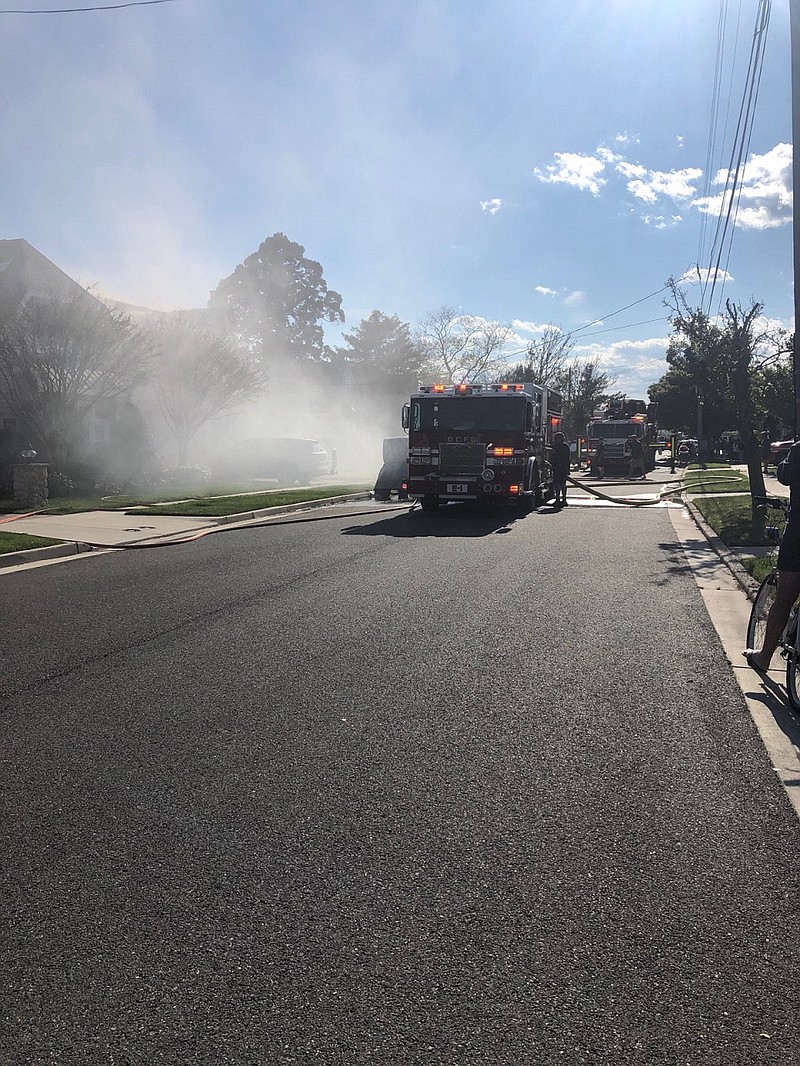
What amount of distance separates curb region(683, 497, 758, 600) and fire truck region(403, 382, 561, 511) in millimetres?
3674

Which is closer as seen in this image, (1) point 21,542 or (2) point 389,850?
(2) point 389,850

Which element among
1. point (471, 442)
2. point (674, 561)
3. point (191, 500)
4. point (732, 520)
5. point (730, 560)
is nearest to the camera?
point (730, 560)

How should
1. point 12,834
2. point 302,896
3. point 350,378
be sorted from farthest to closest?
point 350,378 < point 12,834 < point 302,896

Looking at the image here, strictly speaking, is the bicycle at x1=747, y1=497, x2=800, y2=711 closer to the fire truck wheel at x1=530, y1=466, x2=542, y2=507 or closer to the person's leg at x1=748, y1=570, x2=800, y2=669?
the person's leg at x1=748, y1=570, x2=800, y2=669

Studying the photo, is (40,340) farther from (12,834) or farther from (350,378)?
(350,378)

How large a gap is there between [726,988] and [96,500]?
63.9ft

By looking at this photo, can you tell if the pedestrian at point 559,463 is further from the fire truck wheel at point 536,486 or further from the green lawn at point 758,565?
the green lawn at point 758,565

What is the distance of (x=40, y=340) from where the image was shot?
895 inches

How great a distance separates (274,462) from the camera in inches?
1346

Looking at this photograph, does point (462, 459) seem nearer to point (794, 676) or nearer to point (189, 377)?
point (794, 676)

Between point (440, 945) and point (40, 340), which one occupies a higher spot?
point (40, 340)

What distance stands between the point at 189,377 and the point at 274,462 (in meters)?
4.37

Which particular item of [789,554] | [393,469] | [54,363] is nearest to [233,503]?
[393,469]

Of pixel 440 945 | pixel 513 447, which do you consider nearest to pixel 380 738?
pixel 440 945
